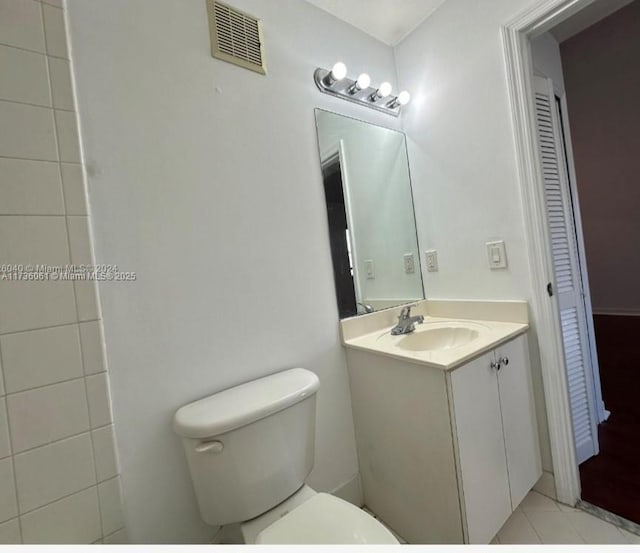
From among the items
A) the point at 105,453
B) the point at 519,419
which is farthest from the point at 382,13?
the point at 105,453

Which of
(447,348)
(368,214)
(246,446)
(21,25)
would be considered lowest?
(246,446)

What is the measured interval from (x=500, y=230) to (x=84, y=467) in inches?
68.1

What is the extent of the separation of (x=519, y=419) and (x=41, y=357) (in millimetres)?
1632

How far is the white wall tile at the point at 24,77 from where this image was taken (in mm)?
750

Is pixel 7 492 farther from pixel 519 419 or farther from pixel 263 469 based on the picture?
pixel 519 419

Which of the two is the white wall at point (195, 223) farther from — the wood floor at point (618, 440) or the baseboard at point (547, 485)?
the wood floor at point (618, 440)

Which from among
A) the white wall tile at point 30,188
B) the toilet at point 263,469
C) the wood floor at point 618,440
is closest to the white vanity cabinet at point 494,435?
the wood floor at point 618,440

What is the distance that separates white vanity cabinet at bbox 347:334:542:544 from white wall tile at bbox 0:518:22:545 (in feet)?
3.63

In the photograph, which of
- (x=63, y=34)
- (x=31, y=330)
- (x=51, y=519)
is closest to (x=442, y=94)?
(x=63, y=34)

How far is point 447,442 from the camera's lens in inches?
38.9

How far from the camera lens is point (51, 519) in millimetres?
758

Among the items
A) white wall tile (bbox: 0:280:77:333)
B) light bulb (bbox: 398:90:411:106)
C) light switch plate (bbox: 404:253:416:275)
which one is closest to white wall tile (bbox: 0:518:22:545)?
white wall tile (bbox: 0:280:77:333)

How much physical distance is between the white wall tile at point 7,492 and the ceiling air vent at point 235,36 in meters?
1.40

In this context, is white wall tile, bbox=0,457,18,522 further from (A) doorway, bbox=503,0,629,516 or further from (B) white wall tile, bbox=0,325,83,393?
(A) doorway, bbox=503,0,629,516
